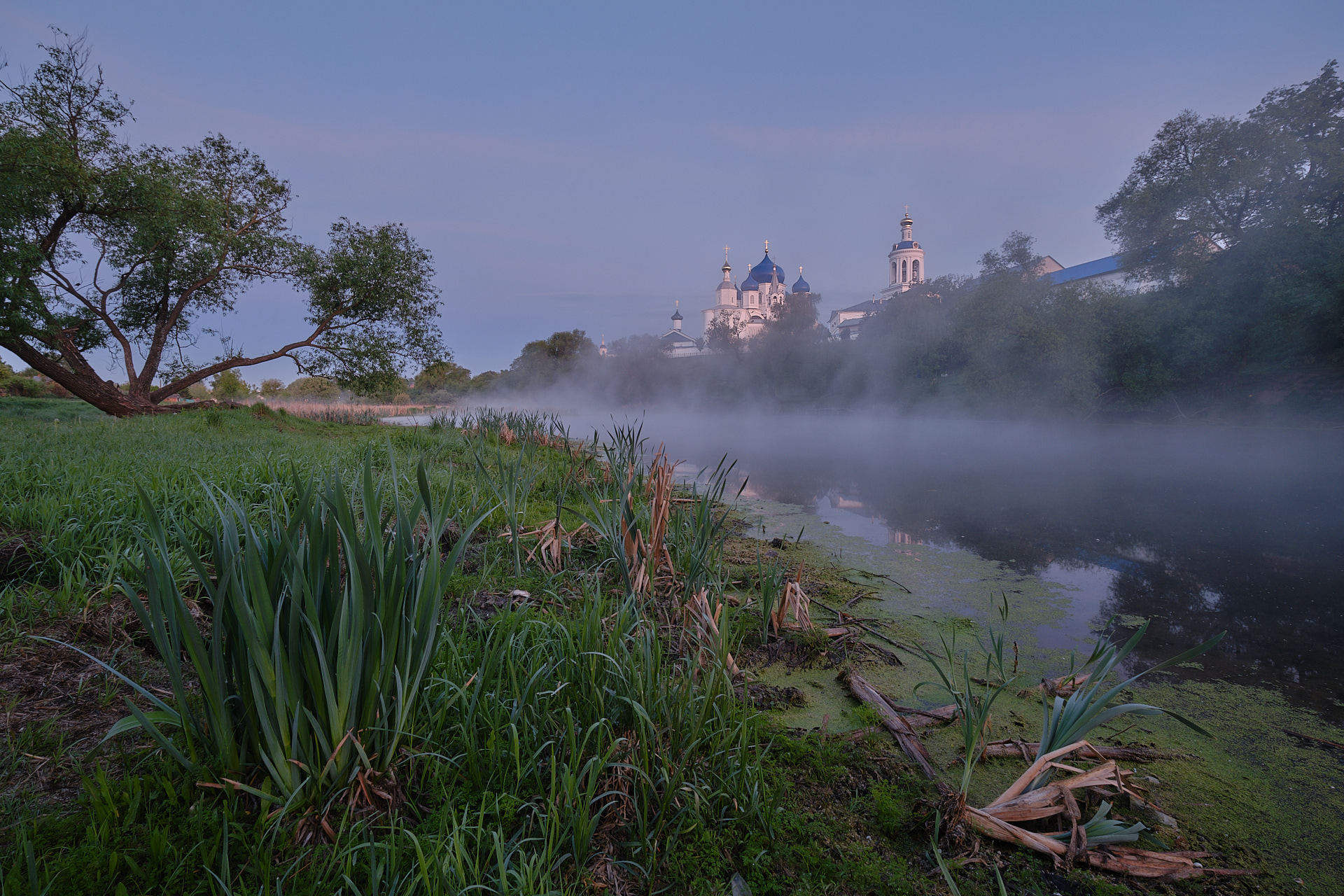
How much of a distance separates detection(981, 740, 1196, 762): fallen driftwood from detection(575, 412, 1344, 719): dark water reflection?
3.32 feet

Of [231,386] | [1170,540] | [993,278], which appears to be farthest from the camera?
[231,386]

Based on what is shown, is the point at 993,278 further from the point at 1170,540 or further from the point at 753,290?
the point at 753,290

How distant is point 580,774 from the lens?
137 centimetres

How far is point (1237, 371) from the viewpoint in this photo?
15766 mm

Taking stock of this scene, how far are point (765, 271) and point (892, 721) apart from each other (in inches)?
2362

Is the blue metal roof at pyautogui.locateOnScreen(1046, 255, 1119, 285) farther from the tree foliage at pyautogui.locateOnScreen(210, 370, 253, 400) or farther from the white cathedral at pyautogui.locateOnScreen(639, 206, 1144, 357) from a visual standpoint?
the tree foliage at pyautogui.locateOnScreen(210, 370, 253, 400)

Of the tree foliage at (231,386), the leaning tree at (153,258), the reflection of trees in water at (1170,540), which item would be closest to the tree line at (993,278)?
the leaning tree at (153,258)

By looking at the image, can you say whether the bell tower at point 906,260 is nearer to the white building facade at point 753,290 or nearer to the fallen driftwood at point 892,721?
the white building facade at point 753,290

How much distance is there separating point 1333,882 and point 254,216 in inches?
650

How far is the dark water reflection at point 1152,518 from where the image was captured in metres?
3.17

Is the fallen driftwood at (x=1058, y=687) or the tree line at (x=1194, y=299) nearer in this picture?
the fallen driftwood at (x=1058, y=687)

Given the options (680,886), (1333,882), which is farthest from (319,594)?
(1333,882)

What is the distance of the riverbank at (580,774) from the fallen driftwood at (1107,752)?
0.04 m

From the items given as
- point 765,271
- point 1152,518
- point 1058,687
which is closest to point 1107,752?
point 1058,687
